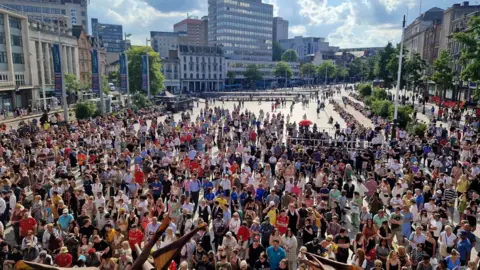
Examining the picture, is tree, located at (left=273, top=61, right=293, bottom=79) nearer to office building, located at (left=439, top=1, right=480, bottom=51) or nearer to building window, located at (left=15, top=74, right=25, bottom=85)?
office building, located at (left=439, top=1, right=480, bottom=51)

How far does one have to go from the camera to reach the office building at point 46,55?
54.2 meters

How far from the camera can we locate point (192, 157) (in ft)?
58.3

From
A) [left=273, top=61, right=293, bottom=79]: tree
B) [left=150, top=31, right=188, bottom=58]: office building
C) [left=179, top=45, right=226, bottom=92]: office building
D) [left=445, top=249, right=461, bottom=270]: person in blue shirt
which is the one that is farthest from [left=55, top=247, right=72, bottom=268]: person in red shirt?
[left=150, top=31, right=188, bottom=58]: office building

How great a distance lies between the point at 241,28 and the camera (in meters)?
147

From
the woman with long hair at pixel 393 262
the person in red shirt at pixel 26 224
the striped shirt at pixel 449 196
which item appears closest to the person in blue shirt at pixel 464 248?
the woman with long hair at pixel 393 262

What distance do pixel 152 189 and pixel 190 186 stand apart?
126 cm

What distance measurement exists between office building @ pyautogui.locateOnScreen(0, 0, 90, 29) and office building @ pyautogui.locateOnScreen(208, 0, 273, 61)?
48597 mm

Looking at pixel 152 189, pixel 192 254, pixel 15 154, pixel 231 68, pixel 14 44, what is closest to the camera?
pixel 192 254

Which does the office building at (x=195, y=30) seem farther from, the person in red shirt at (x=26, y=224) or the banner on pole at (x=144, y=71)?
the person in red shirt at (x=26, y=224)

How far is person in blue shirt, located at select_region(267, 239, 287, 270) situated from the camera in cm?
838

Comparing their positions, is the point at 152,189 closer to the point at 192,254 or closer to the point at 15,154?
the point at 192,254

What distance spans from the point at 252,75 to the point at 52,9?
5967cm

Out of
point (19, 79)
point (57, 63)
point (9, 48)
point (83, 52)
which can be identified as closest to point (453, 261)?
point (57, 63)

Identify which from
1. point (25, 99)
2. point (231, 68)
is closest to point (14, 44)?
point (25, 99)
